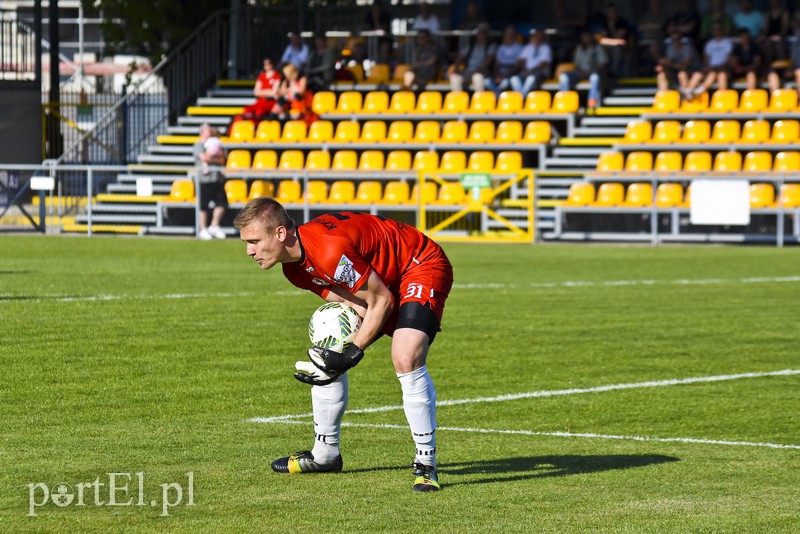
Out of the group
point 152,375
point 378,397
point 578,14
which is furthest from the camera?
point 578,14

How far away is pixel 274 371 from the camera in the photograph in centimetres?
1155

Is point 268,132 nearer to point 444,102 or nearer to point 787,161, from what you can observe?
point 444,102

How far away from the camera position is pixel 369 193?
1239 inches

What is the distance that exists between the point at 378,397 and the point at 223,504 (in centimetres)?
368

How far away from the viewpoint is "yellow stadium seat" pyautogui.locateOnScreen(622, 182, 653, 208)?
96.3 ft

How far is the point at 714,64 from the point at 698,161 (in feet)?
9.61

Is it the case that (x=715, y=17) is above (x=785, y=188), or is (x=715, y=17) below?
above

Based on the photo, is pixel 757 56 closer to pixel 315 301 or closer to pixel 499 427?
pixel 315 301

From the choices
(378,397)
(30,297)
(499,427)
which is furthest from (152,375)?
(30,297)

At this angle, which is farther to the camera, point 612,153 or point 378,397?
point 612,153

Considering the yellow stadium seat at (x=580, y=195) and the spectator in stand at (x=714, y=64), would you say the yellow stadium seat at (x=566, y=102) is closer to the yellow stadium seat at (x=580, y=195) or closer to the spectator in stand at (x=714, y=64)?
Answer: the spectator in stand at (x=714, y=64)

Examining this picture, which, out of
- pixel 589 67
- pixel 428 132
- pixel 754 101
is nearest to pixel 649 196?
pixel 754 101

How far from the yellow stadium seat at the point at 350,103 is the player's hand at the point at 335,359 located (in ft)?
91.8

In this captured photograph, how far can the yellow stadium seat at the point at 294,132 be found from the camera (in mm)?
34312
